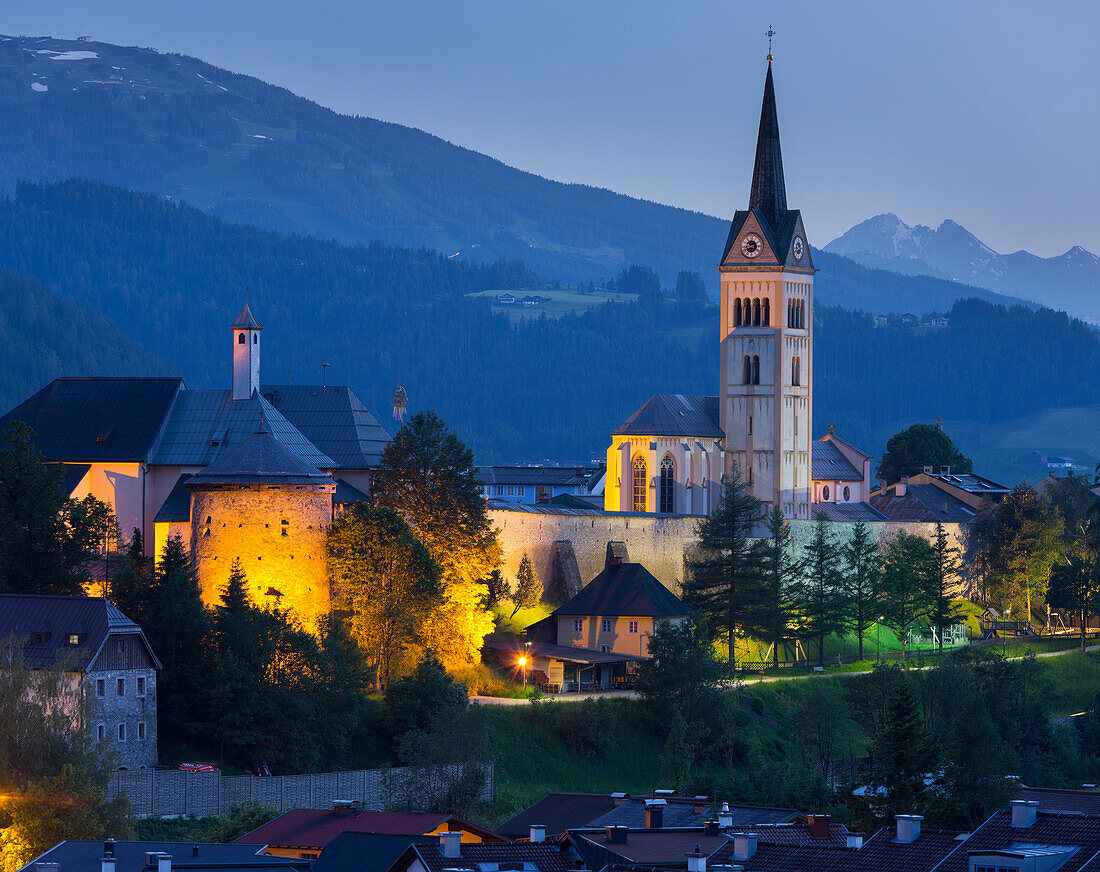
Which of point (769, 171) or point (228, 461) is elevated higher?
point (769, 171)

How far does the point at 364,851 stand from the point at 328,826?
6.79 meters

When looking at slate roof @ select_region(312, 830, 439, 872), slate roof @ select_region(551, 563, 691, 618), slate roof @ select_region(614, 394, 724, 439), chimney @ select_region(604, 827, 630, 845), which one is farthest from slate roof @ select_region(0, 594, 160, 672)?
slate roof @ select_region(614, 394, 724, 439)

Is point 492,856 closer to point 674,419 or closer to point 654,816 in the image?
point 654,816

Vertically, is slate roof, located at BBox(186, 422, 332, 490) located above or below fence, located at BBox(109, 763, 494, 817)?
above

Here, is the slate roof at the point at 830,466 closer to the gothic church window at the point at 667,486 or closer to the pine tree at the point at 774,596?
the gothic church window at the point at 667,486

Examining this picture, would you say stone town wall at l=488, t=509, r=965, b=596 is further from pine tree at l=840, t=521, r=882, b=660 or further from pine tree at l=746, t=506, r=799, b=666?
pine tree at l=840, t=521, r=882, b=660

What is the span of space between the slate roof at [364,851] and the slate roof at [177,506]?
107ft

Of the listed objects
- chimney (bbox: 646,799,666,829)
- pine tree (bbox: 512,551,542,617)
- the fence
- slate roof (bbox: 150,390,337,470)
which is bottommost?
the fence

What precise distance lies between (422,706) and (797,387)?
45.9 meters

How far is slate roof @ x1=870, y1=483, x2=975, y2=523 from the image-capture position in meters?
113

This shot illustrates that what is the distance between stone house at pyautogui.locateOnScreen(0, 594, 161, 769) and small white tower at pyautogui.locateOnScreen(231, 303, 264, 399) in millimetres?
21332

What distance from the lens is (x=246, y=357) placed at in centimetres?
8456

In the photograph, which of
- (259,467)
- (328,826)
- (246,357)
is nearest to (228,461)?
(259,467)

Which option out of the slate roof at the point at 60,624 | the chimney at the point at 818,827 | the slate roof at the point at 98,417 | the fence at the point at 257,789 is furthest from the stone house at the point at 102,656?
the chimney at the point at 818,827
